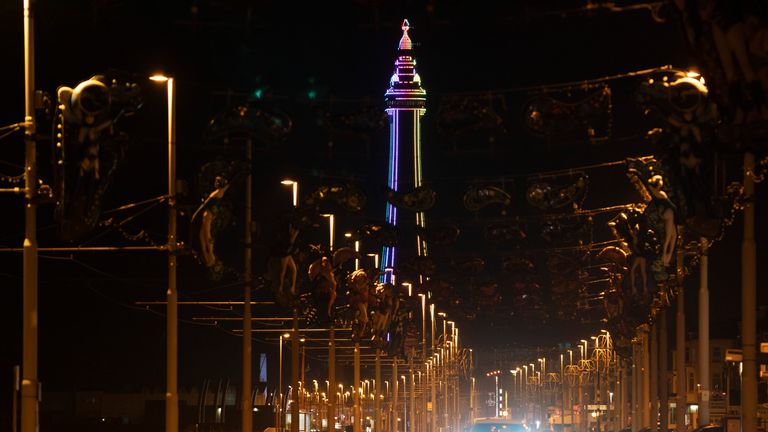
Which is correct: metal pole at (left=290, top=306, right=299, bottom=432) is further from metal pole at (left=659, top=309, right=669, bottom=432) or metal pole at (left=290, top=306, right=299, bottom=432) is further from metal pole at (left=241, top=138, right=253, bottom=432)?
metal pole at (left=659, top=309, right=669, bottom=432)

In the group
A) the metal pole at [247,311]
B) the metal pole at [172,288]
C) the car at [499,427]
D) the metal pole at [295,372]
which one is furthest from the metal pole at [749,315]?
the car at [499,427]

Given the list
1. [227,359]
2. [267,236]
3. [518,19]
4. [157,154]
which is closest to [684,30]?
[518,19]

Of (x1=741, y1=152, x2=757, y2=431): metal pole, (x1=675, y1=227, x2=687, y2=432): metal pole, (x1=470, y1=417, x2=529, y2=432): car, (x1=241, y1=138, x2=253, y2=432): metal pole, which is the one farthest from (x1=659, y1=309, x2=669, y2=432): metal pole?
(x1=741, y1=152, x2=757, y2=431): metal pole

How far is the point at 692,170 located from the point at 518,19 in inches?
139

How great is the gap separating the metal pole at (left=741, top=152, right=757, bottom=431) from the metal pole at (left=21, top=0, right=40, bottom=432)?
13558 millimetres

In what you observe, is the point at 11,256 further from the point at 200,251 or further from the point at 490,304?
the point at 200,251

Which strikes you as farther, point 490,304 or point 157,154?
point 490,304

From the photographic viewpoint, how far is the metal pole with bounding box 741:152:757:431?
34.9 meters

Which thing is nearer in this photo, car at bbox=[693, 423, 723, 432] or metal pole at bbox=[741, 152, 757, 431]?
metal pole at bbox=[741, 152, 757, 431]

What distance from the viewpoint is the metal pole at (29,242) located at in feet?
98.9

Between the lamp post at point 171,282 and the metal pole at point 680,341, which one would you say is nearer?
the lamp post at point 171,282

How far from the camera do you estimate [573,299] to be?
259ft

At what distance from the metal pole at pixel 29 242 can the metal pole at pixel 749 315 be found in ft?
44.5

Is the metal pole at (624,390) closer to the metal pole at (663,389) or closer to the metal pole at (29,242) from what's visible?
the metal pole at (663,389)
